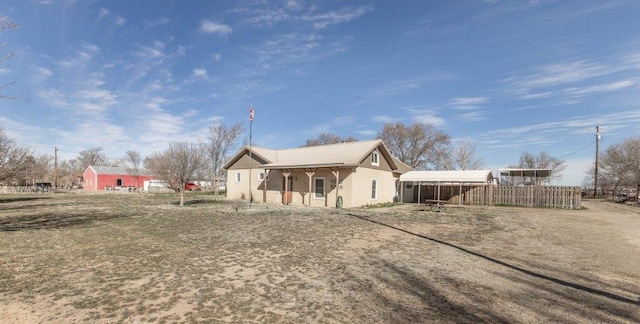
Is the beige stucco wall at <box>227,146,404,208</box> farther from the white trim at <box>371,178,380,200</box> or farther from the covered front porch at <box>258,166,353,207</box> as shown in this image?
the white trim at <box>371,178,380,200</box>

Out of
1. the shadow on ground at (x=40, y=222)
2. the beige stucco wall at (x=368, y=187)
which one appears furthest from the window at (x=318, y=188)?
the shadow on ground at (x=40, y=222)

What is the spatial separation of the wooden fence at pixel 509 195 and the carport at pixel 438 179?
40 centimetres

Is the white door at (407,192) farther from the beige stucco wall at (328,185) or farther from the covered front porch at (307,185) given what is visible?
the covered front porch at (307,185)

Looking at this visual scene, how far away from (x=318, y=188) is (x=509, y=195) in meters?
16.8

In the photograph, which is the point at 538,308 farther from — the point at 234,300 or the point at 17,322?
the point at 17,322

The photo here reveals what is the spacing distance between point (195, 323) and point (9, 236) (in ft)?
34.1

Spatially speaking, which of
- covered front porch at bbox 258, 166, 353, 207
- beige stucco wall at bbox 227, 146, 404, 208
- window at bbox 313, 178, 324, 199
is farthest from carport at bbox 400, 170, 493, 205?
window at bbox 313, 178, 324, 199

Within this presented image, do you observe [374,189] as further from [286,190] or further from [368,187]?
[286,190]

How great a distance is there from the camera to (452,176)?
26.7 meters

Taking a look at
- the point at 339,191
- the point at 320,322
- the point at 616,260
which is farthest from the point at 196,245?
the point at 339,191

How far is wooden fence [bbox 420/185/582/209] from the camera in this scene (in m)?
23.9

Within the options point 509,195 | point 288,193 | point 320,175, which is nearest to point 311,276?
point 320,175

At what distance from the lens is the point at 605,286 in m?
5.95

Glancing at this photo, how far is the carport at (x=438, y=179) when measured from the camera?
25.6m
